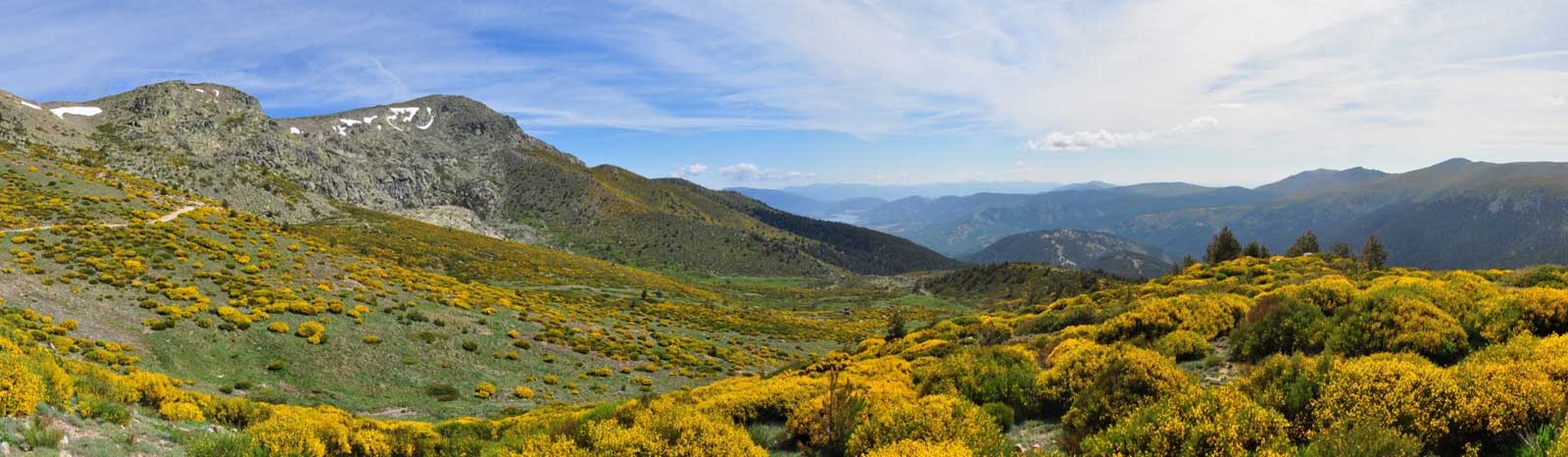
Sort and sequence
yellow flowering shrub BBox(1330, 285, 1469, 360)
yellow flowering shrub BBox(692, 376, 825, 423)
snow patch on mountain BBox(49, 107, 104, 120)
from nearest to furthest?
yellow flowering shrub BBox(1330, 285, 1469, 360) → yellow flowering shrub BBox(692, 376, 825, 423) → snow patch on mountain BBox(49, 107, 104, 120)

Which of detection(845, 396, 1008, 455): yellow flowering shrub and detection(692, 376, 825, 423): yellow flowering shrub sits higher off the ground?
detection(845, 396, 1008, 455): yellow flowering shrub

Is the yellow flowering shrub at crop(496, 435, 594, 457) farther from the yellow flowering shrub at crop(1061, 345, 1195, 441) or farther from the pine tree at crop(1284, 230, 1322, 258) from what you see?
the pine tree at crop(1284, 230, 1322, 258)

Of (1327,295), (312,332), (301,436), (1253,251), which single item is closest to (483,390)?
(312,332)

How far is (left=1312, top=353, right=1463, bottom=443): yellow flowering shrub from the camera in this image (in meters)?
6.70

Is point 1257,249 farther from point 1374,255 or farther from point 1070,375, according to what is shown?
point 1070,375

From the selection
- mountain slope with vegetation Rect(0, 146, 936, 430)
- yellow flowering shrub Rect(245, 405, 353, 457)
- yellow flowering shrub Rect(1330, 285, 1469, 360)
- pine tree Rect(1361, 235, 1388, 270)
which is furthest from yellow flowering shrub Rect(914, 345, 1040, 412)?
pine tree Rect(1361, 235, 1388, 270)

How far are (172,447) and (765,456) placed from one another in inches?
428

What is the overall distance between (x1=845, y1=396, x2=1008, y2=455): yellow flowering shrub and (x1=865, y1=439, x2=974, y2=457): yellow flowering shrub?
376 mm

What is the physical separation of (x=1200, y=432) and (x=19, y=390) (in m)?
17.8

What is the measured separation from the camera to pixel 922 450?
7.34 m

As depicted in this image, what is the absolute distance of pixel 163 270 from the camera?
100 feet

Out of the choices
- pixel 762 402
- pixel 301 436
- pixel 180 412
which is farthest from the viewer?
pixel 762 402

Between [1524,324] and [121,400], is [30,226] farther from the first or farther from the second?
[1524,324]

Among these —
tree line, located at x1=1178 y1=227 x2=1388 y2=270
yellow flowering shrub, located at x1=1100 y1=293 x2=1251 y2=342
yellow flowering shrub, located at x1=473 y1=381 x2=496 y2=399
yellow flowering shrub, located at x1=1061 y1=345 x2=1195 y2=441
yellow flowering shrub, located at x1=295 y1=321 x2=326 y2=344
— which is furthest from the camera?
tree line, located at x1=1178 y1=227 x2=1388 y2=270
